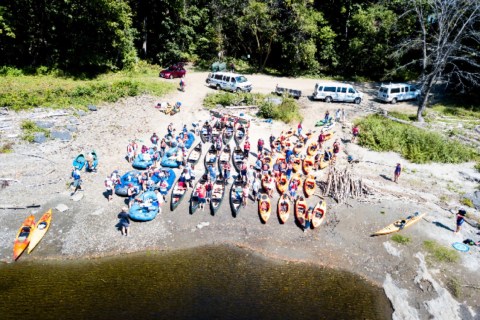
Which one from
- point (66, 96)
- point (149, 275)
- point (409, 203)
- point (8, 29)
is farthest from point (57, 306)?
point (8, 29)

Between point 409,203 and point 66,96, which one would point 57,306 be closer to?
point 409,203

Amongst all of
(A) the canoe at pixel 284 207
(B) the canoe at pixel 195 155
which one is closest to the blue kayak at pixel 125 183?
(B) the canoe at pixel 195 155

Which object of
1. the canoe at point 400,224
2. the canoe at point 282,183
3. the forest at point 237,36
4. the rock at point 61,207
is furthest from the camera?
the forest at point 237,36

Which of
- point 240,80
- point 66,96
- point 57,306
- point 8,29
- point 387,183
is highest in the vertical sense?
point 8,29

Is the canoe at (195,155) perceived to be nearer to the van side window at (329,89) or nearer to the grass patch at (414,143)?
the grass patch at (414,143)

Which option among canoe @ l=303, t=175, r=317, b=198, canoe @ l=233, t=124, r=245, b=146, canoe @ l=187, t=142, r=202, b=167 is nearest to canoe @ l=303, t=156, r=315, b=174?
canoe @ l=303, t=175, r=317, b=198

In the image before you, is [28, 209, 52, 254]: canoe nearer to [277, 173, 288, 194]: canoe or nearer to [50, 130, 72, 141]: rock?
[50, 130, 72, 141]: rock

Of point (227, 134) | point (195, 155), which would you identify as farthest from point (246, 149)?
point (195, 155)
